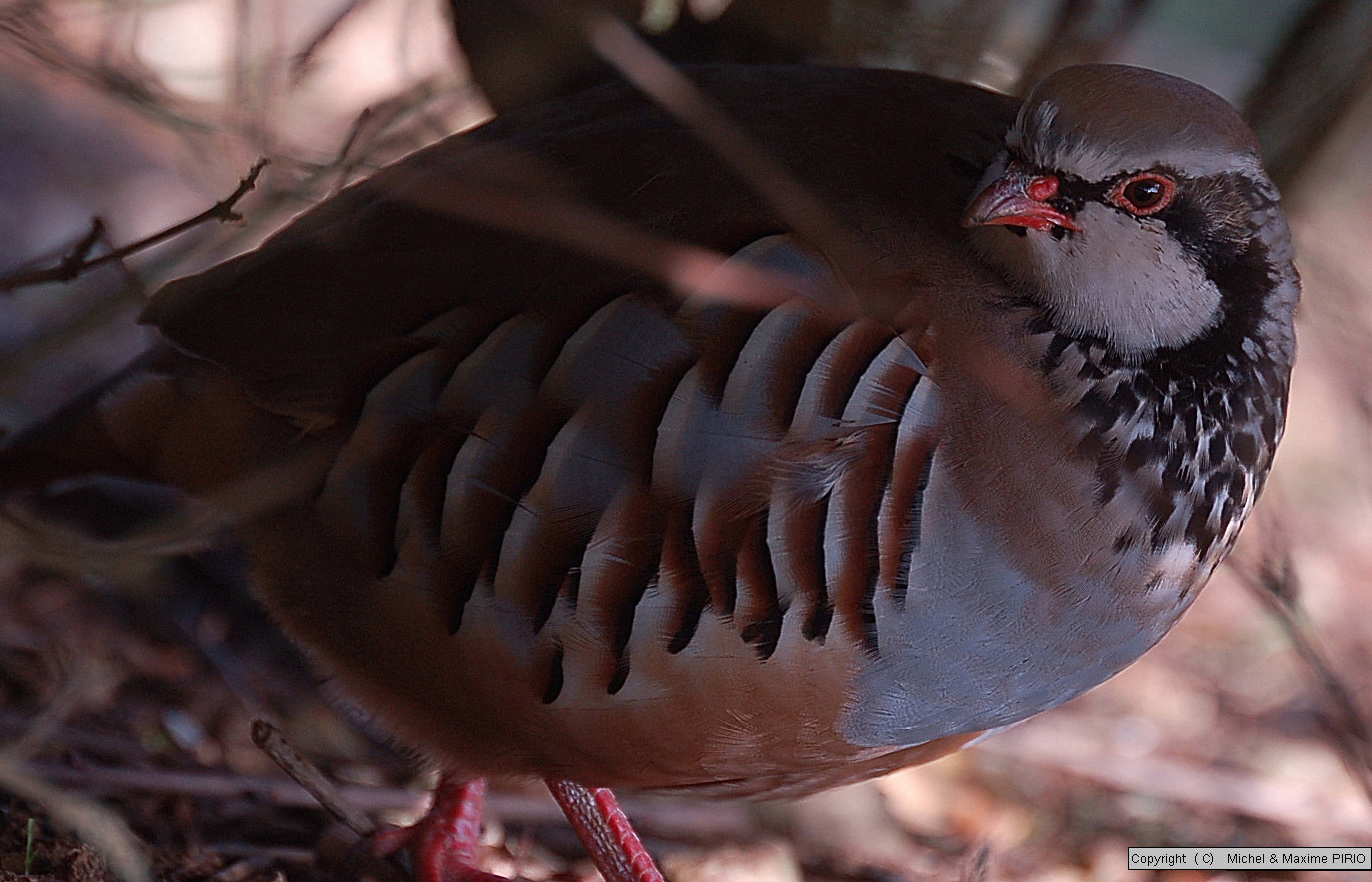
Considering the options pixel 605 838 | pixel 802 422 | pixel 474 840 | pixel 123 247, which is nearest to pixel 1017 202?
pixel 802 422

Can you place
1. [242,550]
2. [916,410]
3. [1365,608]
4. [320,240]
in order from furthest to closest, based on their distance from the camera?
[1365,608], [242,550], [320,240], [916,410]

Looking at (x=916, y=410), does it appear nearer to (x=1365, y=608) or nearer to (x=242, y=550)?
(x=242, y=550)

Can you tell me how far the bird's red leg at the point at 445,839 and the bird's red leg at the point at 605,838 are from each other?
230 millimetres

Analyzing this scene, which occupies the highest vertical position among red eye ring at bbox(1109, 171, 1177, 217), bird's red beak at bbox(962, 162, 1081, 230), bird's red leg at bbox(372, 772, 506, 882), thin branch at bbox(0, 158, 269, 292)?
red eye ring at bbox(1109, 171, 1177, 217)

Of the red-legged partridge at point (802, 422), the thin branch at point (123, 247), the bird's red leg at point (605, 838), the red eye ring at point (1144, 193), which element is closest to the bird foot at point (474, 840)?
the bird's red leg at point (605, 838)

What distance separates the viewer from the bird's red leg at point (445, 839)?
306cm

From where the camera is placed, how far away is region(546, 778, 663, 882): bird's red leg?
3025 mm

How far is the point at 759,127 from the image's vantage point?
2.57 metres

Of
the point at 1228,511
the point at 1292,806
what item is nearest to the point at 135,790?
the point at 1228,511

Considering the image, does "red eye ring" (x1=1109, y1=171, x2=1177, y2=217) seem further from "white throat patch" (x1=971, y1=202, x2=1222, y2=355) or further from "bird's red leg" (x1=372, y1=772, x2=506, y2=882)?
"bird's red leg" (x1=372, y1=772, x2=506, y2=882)

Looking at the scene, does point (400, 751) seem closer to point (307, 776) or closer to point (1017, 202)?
point (307, 776)

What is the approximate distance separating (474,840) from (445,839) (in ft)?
0.30

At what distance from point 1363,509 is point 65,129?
4799 millimetres

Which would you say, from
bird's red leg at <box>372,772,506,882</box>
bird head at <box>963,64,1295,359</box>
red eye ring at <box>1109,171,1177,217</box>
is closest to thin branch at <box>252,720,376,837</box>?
bird's red leg at <box>372,772,506,882</box>
